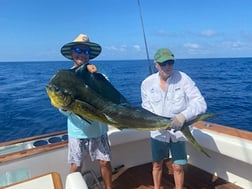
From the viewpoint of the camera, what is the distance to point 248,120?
9.60m

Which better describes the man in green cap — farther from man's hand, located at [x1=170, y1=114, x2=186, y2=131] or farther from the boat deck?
the boat deck

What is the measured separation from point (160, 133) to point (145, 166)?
1302 millimetres

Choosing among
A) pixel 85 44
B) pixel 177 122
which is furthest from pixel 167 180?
pixel 85 44

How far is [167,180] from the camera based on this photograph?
3.04 m

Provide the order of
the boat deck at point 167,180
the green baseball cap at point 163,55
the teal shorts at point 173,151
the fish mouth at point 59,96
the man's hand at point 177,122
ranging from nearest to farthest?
the fish mouth at point 59,96
the man's hand at point 177,122
the green baseball cap at point 163,55
the teal shorts at point 173,151
the boat deck at point 167,180

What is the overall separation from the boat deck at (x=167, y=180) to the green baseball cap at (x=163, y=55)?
1.51 metres

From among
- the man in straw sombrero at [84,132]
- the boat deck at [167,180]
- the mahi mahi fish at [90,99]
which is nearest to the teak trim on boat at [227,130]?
the boat deck at [167,180]

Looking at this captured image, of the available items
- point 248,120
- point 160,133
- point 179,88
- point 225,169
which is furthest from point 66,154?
point 248,120

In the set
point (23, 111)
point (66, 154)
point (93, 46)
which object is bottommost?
point (23, 111)

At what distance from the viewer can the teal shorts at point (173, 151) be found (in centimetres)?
227

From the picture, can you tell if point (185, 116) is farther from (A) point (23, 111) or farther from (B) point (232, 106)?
A: (B) point (232, 106)

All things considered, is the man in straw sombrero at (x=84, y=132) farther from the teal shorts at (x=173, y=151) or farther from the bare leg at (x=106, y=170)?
the teal shorts at (x=173, y=151)

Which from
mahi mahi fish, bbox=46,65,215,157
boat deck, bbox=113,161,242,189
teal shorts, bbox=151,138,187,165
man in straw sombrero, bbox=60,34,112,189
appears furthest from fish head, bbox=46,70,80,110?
boat deck, bbox=113,161,242,189

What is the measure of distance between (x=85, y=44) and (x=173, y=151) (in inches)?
46.7
